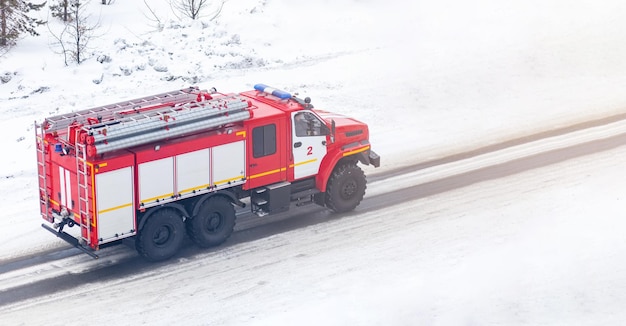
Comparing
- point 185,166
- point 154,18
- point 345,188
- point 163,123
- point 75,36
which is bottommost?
point 345,188

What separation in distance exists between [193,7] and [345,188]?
597 inches

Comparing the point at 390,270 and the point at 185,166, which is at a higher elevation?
the point at 185,166

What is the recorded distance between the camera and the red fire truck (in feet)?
56.9

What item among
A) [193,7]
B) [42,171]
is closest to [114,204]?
[42,171]

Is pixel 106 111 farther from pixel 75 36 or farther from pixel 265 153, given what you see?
pixel 75 36

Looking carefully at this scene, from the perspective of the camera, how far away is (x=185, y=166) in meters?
18.3

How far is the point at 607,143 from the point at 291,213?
993 centimetres

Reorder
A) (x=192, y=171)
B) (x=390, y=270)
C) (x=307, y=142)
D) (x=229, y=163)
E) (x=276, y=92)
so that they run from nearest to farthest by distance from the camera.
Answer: (x=390, y=270)
(x=192, y=171)
(x=229, y=163)
(x=307, y=142)
(x=276, y=92)

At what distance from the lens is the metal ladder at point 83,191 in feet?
55.8

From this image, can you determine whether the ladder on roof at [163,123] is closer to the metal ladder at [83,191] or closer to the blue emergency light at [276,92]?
the metal ladder at [83,191]

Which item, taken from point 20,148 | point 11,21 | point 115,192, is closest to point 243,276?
point 115,192

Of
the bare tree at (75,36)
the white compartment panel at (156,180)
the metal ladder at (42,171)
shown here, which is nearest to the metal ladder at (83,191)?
the white compartment panel at (156,180)

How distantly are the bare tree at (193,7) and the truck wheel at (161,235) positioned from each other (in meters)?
16.7

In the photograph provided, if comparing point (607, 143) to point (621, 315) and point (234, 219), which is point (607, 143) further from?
point (234, 219)
